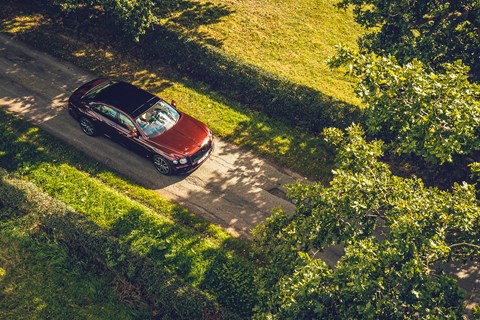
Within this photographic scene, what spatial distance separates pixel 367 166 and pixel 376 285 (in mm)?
3099

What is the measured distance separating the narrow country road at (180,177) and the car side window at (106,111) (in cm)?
139

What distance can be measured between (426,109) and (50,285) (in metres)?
11.8

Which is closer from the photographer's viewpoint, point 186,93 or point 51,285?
point 51,285

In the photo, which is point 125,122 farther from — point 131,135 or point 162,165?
point 162,165

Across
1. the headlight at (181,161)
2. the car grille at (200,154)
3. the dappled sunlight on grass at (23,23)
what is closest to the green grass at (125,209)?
the headlight at (181,161)

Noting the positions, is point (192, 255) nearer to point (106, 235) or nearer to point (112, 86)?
point (106, 235)

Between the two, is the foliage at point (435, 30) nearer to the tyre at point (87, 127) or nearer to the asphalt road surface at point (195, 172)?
the asphalt road surface at point (195, 172)

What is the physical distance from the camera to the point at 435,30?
567 inches

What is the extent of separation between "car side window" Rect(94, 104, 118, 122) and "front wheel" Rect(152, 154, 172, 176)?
6.96ft

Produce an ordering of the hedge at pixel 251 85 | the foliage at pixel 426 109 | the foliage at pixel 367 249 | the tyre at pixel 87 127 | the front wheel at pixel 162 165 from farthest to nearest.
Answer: the hedge at pixel 251 85, the tyre at pixel 87 127, the front wheel at pixel 162 165, the foliage at pixel 426 109, the foliage at pixel 367 249

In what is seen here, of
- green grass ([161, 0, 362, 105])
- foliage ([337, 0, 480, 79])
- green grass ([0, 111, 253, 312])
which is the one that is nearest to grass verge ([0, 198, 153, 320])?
green grass ([0, 111, 253, 312])

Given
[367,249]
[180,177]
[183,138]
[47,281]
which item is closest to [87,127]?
[183,138]

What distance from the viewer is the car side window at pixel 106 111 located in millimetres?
13913

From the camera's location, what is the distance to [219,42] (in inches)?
777
